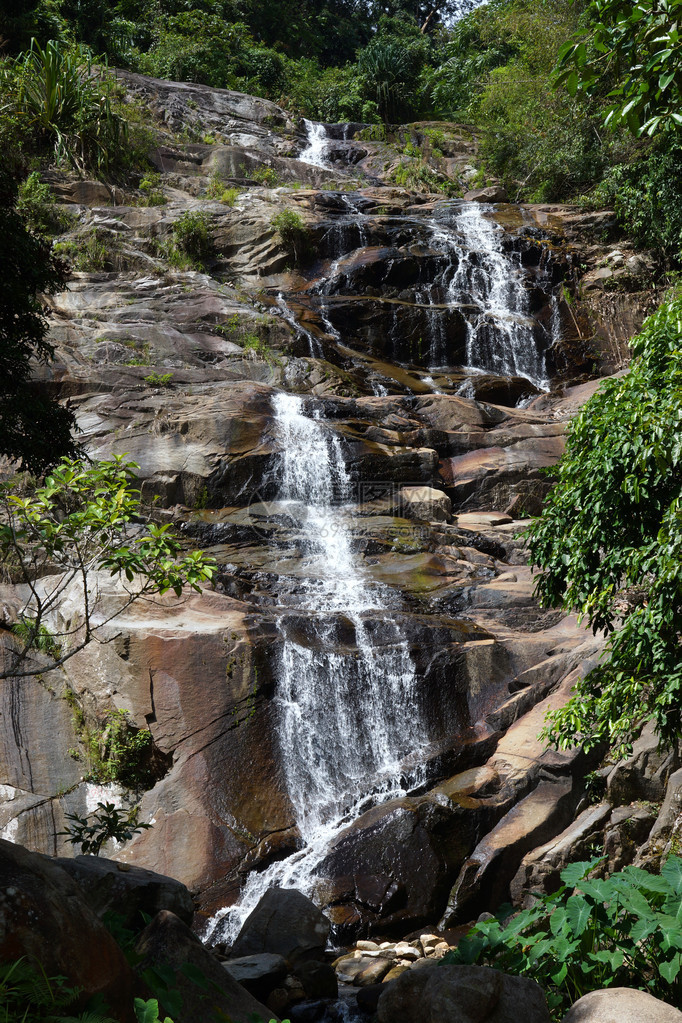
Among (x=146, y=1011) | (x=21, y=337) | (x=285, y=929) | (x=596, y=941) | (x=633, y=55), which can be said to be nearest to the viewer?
(x=146, y=1011)

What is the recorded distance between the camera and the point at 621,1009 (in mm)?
3695

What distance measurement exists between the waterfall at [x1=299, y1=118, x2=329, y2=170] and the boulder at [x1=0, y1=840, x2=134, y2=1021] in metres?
27.1

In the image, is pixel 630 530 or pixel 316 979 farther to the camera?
pixel 316 979

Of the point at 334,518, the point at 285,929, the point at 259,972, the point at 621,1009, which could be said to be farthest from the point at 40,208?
the point at 621,1009

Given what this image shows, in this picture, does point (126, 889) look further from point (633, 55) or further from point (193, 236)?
point (193, 236)

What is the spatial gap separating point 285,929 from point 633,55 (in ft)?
24.8

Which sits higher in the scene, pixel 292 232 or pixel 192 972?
pixel 292 232

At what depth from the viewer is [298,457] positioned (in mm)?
14203

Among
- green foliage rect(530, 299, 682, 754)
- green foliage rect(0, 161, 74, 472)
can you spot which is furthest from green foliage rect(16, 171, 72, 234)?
green foliage rect(530, 299, 682, 754)

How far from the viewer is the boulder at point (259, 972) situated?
612 centimetres

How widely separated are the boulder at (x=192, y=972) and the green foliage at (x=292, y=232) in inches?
745

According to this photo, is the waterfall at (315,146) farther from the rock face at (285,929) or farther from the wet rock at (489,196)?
the rock face at (285,929)

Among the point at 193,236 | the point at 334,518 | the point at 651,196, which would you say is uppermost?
the point at 193,236

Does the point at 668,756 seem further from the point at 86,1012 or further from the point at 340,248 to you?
the point at 340,248
